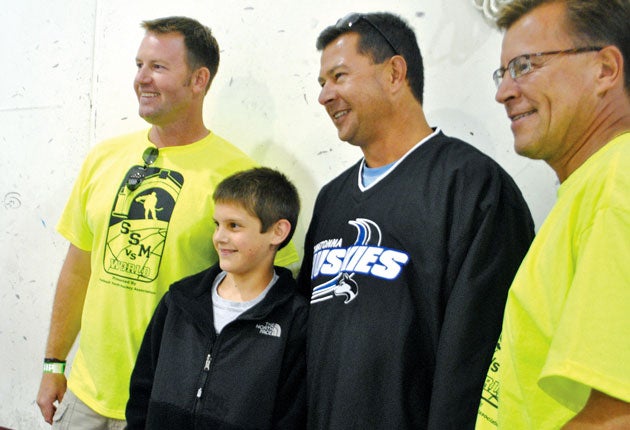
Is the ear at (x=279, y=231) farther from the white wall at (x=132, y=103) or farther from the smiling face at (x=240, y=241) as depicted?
the white wall at (x=132, y=103)

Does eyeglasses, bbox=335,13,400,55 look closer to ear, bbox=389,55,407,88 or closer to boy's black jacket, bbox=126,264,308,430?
ear, bbox=389,55,407,88

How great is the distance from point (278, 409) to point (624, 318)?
0.83m

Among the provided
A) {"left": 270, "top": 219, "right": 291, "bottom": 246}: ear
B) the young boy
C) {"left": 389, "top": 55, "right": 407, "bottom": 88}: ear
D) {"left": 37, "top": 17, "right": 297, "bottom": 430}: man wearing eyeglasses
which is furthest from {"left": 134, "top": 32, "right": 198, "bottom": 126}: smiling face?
{"left": 389, "top": 55, "right": 407, "bottom": 88}: ear

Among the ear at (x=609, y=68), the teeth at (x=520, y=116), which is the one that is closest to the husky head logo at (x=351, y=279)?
the teeth at (x=520, y=116)

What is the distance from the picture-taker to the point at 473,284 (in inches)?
43.2

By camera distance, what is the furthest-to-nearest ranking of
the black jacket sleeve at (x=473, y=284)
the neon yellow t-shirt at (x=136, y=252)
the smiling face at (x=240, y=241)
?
1. the neon yellow t-shirt at (x=136, y=252)
2. the smiling face at (x=240, y=241)
3. the black jacket sleeve at (x=473, y=284)

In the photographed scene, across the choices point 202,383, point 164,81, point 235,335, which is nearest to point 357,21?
point 164,81

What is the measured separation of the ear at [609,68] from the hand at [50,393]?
157cm

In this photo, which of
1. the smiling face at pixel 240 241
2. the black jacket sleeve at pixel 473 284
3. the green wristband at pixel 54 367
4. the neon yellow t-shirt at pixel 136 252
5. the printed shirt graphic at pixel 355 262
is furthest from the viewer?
the green wristband at pixel 54 367

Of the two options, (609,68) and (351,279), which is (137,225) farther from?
(609,68)

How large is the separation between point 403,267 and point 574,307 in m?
0.49

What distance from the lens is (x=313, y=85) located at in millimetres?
1813

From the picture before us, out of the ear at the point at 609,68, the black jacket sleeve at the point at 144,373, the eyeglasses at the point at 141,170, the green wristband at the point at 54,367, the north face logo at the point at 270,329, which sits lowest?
the green wristband at the point at 54,367

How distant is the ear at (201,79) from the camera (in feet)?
5.90
